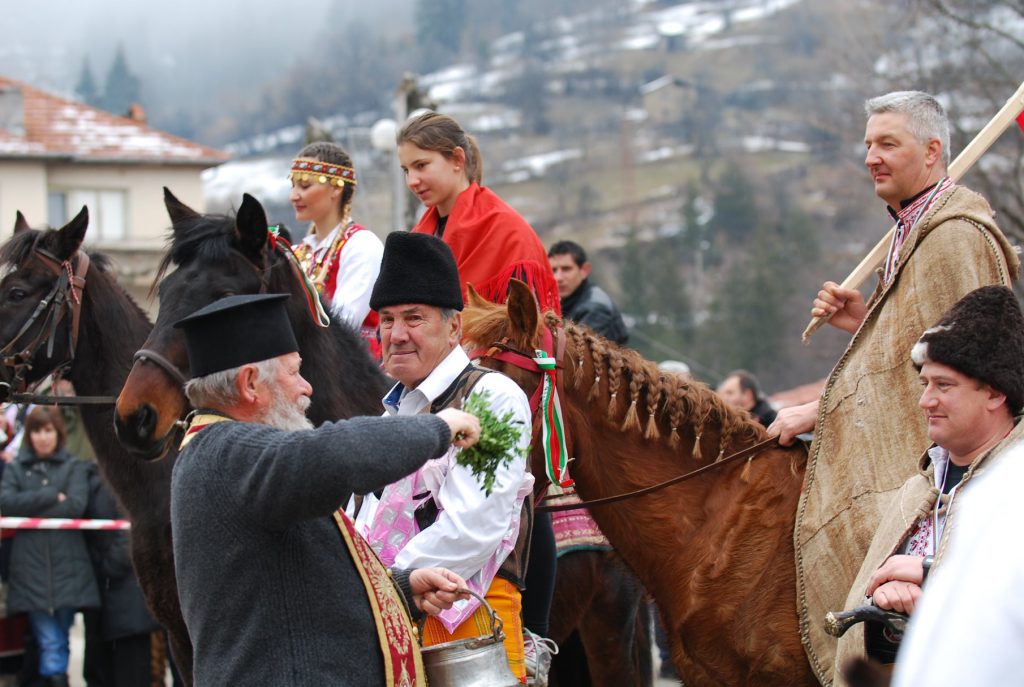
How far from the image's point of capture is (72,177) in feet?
124

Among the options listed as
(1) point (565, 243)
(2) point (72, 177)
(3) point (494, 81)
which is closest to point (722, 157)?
(3) point (494, 81)

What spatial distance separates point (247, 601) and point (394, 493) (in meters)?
0.81

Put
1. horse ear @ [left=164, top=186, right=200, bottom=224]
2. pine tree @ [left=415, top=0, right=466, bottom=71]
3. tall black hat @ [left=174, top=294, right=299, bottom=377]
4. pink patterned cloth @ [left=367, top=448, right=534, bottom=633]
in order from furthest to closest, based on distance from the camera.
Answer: pine tree @ [left=415, top=0, right=466, bottom=71], horse ear @ [left=164, top=186, right=200, bottom=224], pink patterned cloth @ [left=367, top=448, right=534, bottom=633], tall black hat @ [left=174, top=294, right=299, bottom=377]

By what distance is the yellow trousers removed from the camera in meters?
3.65

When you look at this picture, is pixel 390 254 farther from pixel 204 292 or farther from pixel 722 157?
pixel 722 157

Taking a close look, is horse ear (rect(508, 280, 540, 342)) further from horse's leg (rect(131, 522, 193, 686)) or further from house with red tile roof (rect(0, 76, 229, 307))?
house with red tile roof (rect(0, 76, 229, 307))

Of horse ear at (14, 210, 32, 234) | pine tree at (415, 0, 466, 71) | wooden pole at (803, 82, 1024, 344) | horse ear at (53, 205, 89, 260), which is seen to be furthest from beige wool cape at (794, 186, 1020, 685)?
pine tree at (415, 0, 466, 71)

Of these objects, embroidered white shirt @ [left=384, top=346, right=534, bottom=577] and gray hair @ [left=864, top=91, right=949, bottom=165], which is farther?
gray hair @ [left=864, top=91, right=949, bottom=165]

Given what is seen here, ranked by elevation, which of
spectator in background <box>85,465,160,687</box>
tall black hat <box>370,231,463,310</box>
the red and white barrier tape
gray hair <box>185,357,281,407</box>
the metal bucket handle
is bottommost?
spectator in background <box>85,465,160,687</box>

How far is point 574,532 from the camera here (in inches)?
243

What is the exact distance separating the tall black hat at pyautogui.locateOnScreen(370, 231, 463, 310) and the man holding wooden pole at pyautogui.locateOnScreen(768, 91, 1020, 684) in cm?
146

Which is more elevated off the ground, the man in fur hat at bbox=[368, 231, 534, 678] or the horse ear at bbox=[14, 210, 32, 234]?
the horse ear at bbox=[14, 210, 32, 234]

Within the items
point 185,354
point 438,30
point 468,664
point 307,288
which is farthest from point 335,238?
point 438,30

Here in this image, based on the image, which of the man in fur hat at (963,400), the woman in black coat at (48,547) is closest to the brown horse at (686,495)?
the man in fur hat at (963,400)
